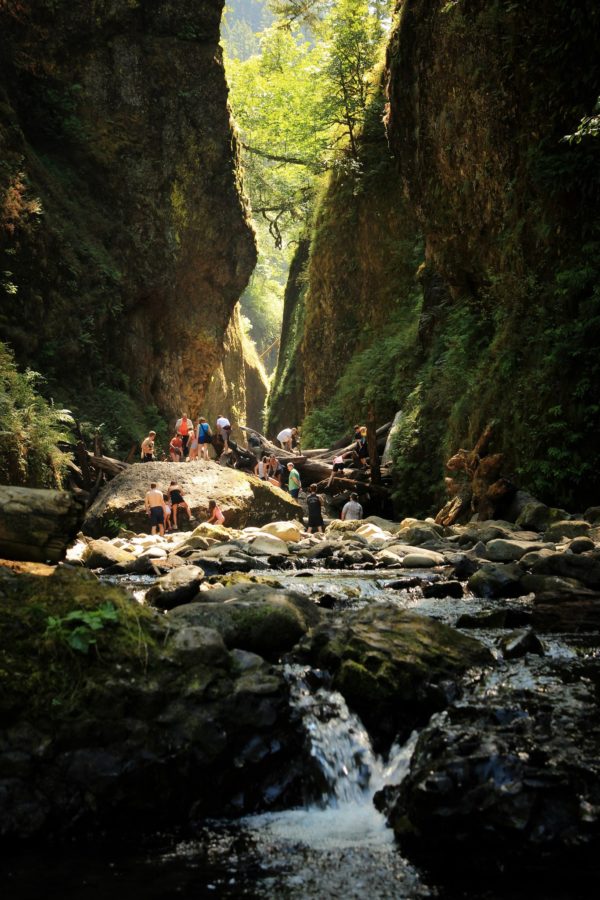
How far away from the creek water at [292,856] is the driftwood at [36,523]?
4.87 m

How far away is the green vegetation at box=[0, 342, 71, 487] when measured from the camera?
14688 millimetres

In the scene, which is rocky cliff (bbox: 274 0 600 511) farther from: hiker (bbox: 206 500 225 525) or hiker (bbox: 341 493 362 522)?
hiker (bbox: 206 500 225 525)

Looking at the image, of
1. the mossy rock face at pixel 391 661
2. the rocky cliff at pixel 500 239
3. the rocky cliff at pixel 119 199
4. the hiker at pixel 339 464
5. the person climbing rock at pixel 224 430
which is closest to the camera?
the mossy rock face at pixel 391 661

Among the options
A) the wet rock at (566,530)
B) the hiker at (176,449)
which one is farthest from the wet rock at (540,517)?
the hiker at (176,449)

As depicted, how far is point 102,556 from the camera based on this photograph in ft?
38.8

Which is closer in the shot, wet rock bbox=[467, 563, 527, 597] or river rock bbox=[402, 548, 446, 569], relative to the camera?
wet rock bbox=[467, 563, 527, 597]

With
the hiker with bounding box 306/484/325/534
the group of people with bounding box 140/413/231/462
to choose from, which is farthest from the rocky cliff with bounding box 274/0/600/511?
the group of people with bounding box 140/413/231/462

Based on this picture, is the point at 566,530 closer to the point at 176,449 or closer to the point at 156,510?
the point at 156,510

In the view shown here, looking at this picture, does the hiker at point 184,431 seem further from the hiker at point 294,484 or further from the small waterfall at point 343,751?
the small waterfall at point 343,751

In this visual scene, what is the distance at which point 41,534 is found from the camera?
884 cm

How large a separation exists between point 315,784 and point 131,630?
147 centimetres

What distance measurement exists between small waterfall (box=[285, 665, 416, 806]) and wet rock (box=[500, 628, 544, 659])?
1676mm

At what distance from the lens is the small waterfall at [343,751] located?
14.8 feet

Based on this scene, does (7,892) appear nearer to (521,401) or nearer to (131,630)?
(131,630)
